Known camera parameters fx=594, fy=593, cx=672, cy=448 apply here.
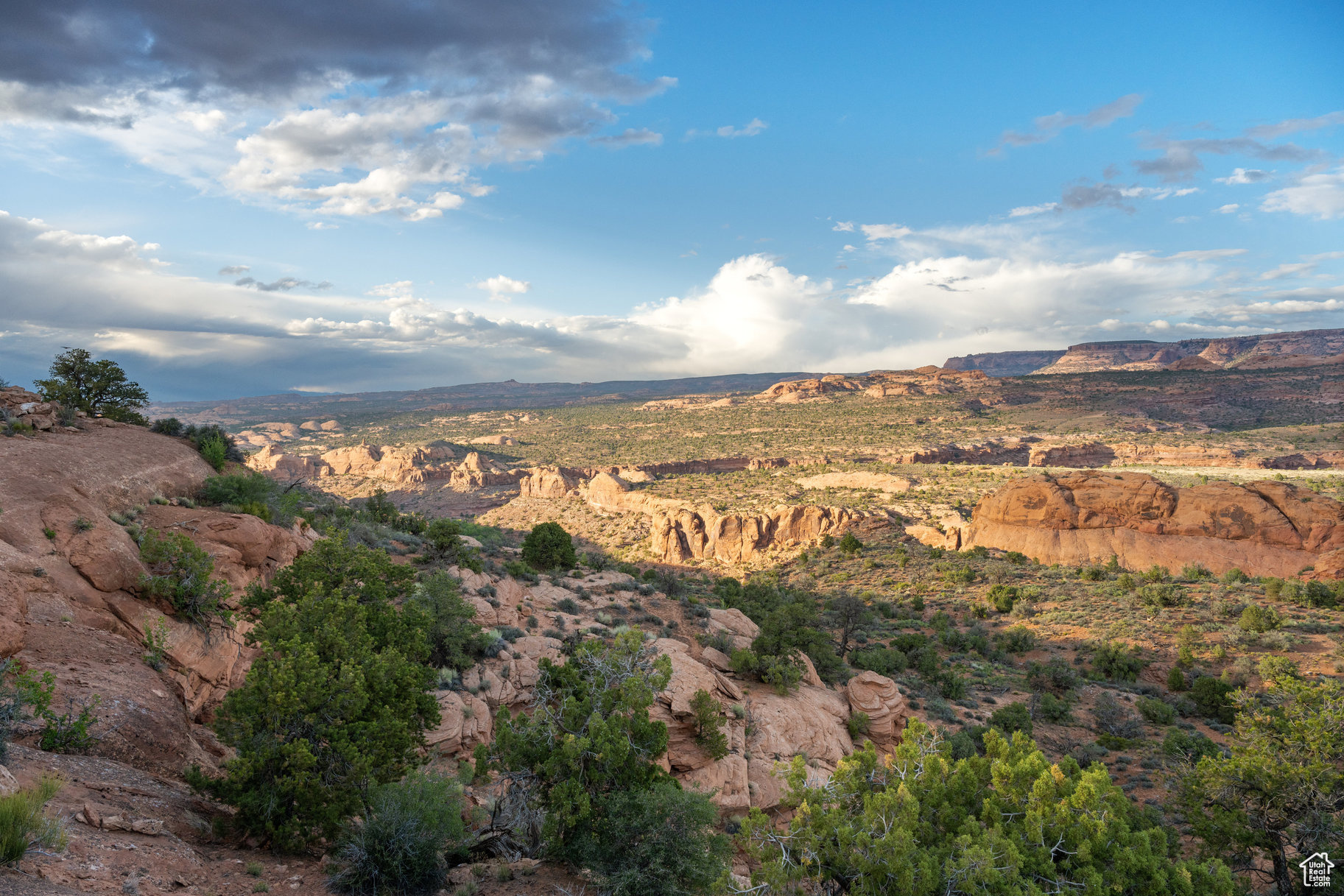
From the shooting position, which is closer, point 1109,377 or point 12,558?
point 12,558

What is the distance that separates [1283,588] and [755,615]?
2779 centimetres

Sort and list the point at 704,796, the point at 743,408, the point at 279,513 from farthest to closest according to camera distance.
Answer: the point at 743,408, the point at 279,513, the point at 704,796

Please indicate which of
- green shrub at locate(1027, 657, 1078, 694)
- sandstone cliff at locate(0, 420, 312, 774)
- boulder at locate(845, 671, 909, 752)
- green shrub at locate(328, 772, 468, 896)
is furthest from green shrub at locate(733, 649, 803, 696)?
sandstone cliff at locate(0, 420, 312, 774)

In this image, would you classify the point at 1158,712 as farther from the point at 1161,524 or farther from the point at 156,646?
the point at 156,646

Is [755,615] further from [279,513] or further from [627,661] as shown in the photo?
[279,513]

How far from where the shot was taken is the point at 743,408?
111 meters

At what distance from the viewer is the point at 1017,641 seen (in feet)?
93.2

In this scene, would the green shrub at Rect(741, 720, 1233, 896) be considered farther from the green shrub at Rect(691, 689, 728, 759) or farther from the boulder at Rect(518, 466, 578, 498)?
the boulder at Rect(518, 466, 578, 498)

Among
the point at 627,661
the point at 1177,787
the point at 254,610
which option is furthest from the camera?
the point at 1177,787

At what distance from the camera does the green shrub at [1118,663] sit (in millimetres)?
25047

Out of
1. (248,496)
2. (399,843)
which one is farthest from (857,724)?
(248,496)

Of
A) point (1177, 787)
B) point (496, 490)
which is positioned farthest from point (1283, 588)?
point (496, 490)

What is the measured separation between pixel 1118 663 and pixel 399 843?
28914 millimetres

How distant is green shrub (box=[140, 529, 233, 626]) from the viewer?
40.2 ft
